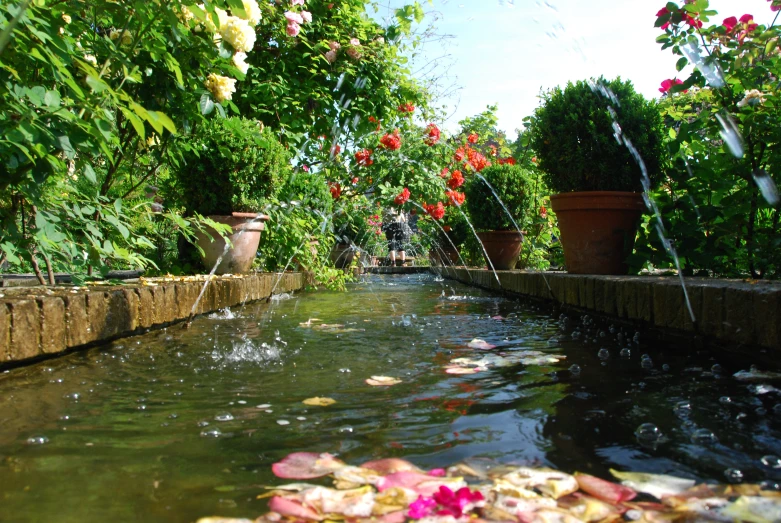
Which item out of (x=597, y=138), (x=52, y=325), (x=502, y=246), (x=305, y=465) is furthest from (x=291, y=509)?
(x=502, y=246)

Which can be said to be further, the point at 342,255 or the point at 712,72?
the point at 342,255

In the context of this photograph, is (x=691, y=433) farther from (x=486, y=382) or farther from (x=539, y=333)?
(x=539, y=333)

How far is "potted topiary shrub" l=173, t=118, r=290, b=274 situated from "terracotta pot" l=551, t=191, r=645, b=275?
2.54 meters

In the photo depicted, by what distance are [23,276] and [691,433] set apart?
13.3ft

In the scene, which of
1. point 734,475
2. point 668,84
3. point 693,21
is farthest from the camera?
point 668,84

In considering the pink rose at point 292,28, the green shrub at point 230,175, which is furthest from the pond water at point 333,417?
the pink rose at point 292,28

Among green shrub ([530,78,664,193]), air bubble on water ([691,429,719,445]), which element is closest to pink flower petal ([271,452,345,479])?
air bubble on water ([691,429,719,445])

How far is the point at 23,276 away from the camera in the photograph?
13.2ft

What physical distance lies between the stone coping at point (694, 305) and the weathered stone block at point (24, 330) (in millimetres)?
2336

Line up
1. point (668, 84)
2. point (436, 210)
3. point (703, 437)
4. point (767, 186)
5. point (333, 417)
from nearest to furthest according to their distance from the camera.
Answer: point (703, 437), point (333, 417), point (767, 186), point (668, 84), point (436, 210)

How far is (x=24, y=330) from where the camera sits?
6.43 feet

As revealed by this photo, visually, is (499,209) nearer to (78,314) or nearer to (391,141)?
(391,141)

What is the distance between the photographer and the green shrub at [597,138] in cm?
421

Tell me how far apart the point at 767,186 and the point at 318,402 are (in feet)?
8.43
